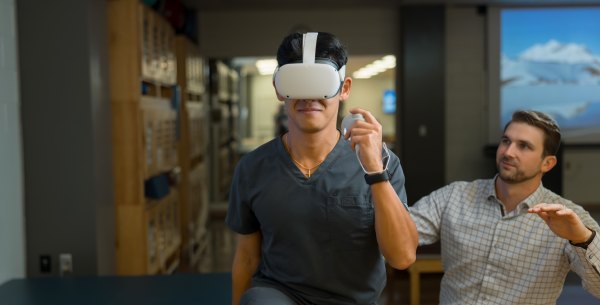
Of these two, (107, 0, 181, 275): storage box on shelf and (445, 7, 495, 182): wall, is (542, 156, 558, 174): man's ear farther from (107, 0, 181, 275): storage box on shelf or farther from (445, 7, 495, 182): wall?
(445, 7, 495, 182): wall

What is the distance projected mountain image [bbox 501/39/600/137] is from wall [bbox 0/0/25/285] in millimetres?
5280

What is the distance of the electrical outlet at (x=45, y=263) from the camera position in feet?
10.3

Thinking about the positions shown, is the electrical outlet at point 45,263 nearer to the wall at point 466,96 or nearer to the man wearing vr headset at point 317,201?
the man wearing vr headset at point 317,201

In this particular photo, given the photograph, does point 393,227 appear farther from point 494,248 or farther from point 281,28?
point 281,28

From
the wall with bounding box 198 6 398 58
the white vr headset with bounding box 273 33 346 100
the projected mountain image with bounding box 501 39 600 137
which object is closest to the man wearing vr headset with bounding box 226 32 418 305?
the white vr headset with bounding box 273 33 346 100

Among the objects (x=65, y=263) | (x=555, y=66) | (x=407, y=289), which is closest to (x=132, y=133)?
(x=65, y=263)

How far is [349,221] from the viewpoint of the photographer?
4.85 ft

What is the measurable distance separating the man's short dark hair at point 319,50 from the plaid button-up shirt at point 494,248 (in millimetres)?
745

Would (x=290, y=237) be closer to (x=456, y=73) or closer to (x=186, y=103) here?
(x=186, y=103)

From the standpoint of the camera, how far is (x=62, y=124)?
3.12 metres

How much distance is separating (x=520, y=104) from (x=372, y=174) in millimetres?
6103

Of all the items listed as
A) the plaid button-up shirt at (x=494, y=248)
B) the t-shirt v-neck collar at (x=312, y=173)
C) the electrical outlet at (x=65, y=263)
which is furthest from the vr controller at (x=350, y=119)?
the electrical outlet at (x=65, y=263)

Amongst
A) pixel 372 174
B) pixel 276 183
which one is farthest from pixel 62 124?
pixel 372 174

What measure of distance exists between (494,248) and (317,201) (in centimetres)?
69
